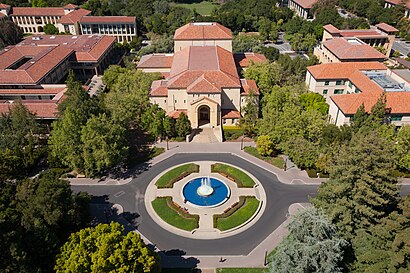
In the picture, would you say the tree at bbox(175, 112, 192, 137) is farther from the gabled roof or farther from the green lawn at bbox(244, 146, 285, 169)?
the green lawn at bbox(244, 146, 285, 169)

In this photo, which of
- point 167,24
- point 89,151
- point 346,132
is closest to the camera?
point 89,151

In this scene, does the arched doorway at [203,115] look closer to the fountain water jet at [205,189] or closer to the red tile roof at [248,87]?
the red tile roof at [248,87]

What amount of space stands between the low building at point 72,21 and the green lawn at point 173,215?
8657 cm

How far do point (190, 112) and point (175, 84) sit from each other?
22.7ft

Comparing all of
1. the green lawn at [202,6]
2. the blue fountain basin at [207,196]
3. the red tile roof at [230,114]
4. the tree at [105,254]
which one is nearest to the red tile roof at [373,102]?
the red tile roof at [230,114]

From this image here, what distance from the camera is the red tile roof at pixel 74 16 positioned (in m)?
128

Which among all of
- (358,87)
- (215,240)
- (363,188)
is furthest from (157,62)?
(363,188)

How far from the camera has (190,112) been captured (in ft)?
237

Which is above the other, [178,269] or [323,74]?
[323,74]

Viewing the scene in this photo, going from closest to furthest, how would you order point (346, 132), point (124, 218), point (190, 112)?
point (124, 218) < point (346, 132) < point (190, 112)

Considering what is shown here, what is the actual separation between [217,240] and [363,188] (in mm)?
20450

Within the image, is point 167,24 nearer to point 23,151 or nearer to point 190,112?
point 190,112

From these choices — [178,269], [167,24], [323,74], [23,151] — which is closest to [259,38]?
[167,24]

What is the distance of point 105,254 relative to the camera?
118 ft
